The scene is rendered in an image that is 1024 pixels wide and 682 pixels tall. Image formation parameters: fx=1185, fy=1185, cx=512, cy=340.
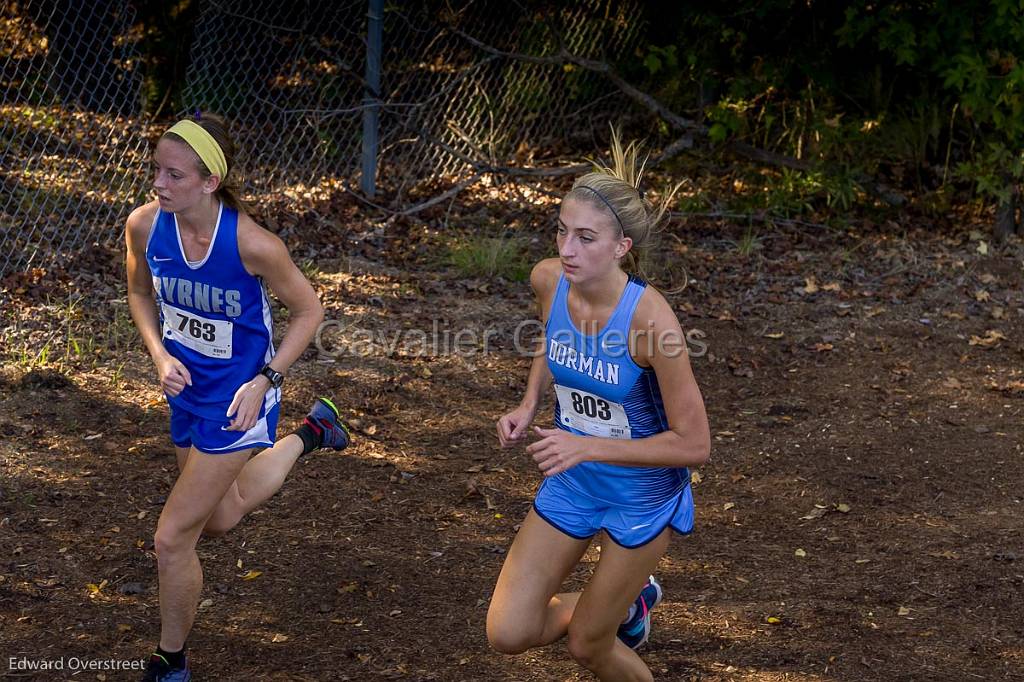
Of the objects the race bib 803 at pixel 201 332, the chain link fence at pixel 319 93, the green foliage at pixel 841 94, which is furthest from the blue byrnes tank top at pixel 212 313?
the green foliage at pixel 841 94

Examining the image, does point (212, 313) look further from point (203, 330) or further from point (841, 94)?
point (841, 94)

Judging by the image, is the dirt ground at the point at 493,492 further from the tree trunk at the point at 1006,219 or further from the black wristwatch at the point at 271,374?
the black wristwatch at the point at 271,374

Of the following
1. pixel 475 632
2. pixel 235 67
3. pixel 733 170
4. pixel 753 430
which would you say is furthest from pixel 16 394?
pixel 733 170

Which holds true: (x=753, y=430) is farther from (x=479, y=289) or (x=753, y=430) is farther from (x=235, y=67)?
(x=235, y=67)

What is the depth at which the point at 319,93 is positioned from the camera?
32.3 ft

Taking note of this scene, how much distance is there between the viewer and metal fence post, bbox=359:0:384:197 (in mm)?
8945

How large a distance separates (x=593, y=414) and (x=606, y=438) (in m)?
0.12

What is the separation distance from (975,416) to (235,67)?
665cm

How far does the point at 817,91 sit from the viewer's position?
989 centimetres

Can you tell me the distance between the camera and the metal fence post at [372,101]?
29.3ft

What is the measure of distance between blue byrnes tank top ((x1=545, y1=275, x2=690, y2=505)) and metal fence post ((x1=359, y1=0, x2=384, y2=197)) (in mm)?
5875

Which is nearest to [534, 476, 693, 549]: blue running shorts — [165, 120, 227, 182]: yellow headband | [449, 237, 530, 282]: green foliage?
[165, 120, 227, 182]: yellow headband

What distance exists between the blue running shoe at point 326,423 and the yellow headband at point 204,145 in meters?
1.28

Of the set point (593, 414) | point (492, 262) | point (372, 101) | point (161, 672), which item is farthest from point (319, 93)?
point (593, 414)
